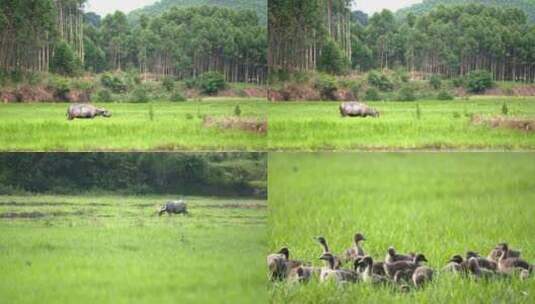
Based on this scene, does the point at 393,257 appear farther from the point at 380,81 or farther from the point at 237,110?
the point at 237,110

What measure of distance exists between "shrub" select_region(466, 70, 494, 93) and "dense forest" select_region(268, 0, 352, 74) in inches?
39.5

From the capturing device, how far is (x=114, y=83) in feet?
27.6

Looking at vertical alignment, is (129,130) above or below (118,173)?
above

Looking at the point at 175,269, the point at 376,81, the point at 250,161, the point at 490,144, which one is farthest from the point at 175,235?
the point at 490,144

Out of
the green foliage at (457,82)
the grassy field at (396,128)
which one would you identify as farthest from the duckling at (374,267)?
the green foliage at (457,82)

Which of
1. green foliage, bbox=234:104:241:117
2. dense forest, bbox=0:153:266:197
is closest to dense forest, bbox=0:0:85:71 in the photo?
dense forest, bbox=0:153:266:197

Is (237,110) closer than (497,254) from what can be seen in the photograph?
No

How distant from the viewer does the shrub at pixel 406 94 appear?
834 cm

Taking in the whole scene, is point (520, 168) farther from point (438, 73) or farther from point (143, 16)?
point (143, 16)

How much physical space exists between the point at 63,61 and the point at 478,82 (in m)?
3.35

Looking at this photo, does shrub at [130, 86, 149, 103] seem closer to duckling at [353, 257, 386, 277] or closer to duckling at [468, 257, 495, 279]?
duckling at [353, 257, 386, 277]

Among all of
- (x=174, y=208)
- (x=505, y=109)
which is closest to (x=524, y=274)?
(x=505, y=109)

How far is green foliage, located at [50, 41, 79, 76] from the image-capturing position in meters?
8.37

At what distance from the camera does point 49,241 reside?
8.02 metres
